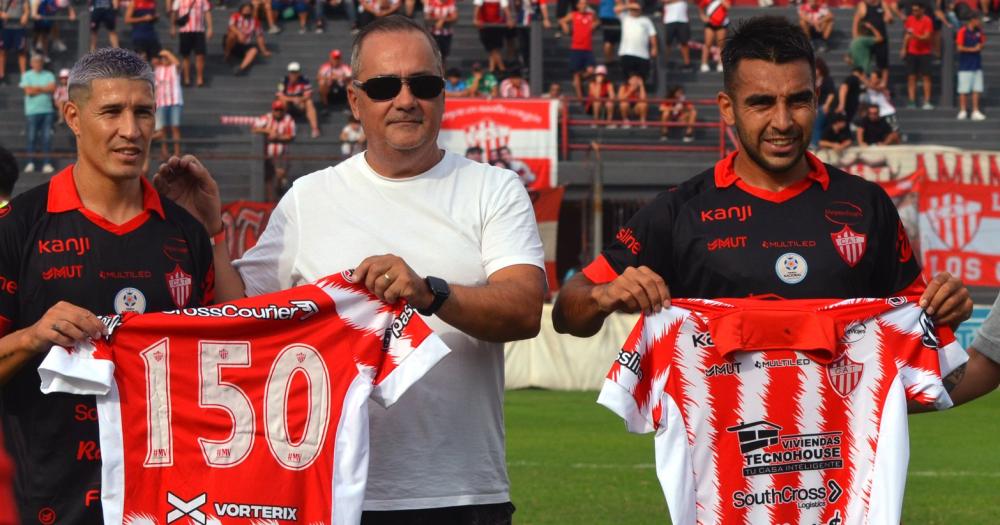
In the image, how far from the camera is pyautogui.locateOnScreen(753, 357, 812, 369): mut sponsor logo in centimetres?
540

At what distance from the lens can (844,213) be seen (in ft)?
17.3

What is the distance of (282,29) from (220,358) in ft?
90.4

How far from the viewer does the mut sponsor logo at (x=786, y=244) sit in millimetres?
5230

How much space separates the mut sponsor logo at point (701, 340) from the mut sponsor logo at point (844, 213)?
0.57 metres

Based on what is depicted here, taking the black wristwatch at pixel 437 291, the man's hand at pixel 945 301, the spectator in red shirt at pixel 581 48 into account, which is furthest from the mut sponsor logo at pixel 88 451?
the spectator in red shirt at pixel 581 48

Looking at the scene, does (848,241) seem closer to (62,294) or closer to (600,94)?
(62,294)

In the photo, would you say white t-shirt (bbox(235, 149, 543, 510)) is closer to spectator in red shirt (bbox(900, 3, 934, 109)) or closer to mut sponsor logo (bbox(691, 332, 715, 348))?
mut sponsor logo (bbox(691, 332, 715, 348))

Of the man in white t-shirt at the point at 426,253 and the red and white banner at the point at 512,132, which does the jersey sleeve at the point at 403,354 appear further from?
the red and white banner at the point at 512,132

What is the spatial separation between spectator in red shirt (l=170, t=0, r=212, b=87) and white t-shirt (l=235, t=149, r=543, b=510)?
25.1 metres

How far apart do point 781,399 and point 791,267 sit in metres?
0.47

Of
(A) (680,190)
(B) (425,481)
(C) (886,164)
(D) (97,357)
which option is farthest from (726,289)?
(C) (886,164)

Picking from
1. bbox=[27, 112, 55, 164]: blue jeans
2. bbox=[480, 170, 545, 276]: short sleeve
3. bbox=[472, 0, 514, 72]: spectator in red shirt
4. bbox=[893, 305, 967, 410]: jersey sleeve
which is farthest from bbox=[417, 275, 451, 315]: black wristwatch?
bbox=[472, 0, 514, 72]: spectator in red shirt

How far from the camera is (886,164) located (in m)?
22.5

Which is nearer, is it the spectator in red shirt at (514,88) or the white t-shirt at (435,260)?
the white t-shirt at (435,260)
